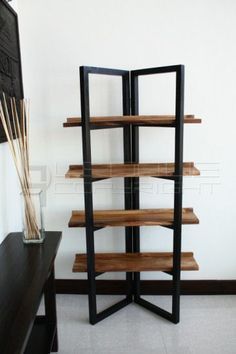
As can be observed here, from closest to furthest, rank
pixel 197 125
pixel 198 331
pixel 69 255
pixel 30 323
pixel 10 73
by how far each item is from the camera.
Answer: pixel 30 323 → pixel 10 73 → pixel 198 331 → pixel 197 125 → pixel 69 255

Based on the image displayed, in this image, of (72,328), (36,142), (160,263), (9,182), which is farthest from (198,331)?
(36,142)

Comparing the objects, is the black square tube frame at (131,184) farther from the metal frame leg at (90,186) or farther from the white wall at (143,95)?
the white wall at (143,95)

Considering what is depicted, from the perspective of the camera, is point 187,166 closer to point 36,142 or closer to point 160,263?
point 160,263

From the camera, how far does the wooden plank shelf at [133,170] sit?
1.89m

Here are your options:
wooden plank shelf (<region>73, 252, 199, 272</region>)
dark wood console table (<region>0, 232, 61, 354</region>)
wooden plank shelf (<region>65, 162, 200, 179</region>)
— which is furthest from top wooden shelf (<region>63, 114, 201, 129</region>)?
wooden plank shelf (<region>73, 252, 199, 272</region>)

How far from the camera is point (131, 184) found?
7.25 feet

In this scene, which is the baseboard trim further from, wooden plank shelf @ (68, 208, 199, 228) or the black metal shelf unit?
wooden plank shelf @ (68, 208, 199, 228)

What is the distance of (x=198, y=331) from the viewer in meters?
2.06

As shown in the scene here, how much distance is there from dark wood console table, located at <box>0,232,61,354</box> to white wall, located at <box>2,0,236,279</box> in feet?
2.13

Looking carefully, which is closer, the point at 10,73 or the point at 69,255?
the point at 10,73

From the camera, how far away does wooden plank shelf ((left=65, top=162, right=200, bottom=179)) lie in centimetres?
189

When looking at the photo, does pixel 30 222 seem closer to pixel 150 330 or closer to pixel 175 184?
pixel 175 184

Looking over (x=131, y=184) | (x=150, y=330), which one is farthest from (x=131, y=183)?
(x=150, y=330)

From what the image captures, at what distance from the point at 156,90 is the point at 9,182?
1122 millimetres
